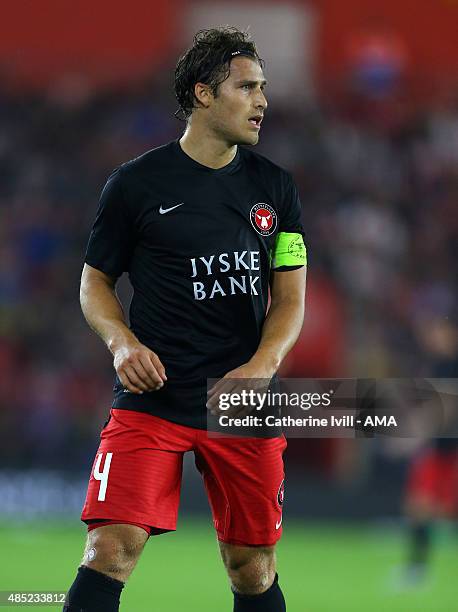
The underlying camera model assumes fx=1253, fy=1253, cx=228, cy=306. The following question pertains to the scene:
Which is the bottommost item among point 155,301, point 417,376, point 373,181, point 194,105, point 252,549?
point 252,549

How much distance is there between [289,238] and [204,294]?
1.31ft

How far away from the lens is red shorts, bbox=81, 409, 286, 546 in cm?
421

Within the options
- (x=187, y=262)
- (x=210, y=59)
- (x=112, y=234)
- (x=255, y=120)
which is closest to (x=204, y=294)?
(x=187, y=262)

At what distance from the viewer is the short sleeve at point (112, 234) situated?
4.39 m

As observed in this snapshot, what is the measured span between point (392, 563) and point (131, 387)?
6505mm

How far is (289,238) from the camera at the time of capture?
4543 millimetres

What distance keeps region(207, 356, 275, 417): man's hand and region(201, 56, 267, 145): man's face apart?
31.7 inches

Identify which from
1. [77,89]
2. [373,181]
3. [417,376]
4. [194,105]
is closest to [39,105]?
[77,89]

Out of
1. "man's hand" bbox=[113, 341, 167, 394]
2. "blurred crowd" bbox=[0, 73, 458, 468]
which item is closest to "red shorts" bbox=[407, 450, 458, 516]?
"blurred crowd" bbox=[0, 73, 458, 468]

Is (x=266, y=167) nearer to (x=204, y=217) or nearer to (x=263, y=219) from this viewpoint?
(x=263, y=219)

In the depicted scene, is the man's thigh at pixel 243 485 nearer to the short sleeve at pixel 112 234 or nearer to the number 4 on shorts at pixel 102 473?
the number 4 on shorts at pixel 102 473

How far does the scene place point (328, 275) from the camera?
1338cm

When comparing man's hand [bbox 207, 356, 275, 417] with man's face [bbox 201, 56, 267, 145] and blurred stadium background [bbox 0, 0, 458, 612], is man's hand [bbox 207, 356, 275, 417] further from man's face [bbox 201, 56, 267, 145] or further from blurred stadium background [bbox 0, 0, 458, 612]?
blurred stadium background [bbox 0, 0, 458, 612]

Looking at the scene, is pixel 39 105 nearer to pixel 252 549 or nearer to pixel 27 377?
pixel 27 377
